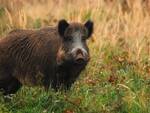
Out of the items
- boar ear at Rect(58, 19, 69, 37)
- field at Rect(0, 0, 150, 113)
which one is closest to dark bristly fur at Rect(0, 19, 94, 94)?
boar ear at Rect(58, 19, 69, 37)

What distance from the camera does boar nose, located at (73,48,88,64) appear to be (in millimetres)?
7918

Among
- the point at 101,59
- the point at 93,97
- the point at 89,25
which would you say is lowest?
the point at 93,97

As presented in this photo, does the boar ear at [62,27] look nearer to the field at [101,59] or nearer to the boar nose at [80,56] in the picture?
the boar nose at [80,56]

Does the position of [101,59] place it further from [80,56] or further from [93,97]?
[80,56]

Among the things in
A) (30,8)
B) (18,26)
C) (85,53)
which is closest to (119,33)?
(18,26)

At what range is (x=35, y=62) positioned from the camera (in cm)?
861

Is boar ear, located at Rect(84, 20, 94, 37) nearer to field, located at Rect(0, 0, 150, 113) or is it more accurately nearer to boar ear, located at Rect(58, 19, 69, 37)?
boar ear, located at Rect(58, 19, 69, 37)

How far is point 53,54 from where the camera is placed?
8.38 m

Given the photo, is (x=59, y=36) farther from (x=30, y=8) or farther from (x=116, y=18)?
(x=30, y=8)

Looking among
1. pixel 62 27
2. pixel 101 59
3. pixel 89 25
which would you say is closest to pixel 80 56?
pixel 62 27

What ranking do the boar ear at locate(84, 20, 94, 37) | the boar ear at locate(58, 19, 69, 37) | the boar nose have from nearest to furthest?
the boar nose → the boar ear at locate(58, 19, 69, 37) → the boar ear at locate(84, 20, 94, 37)

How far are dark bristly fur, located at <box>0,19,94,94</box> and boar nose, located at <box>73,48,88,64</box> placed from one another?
0.21m

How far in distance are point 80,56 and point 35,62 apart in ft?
3.04

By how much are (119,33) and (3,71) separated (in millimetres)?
3964
